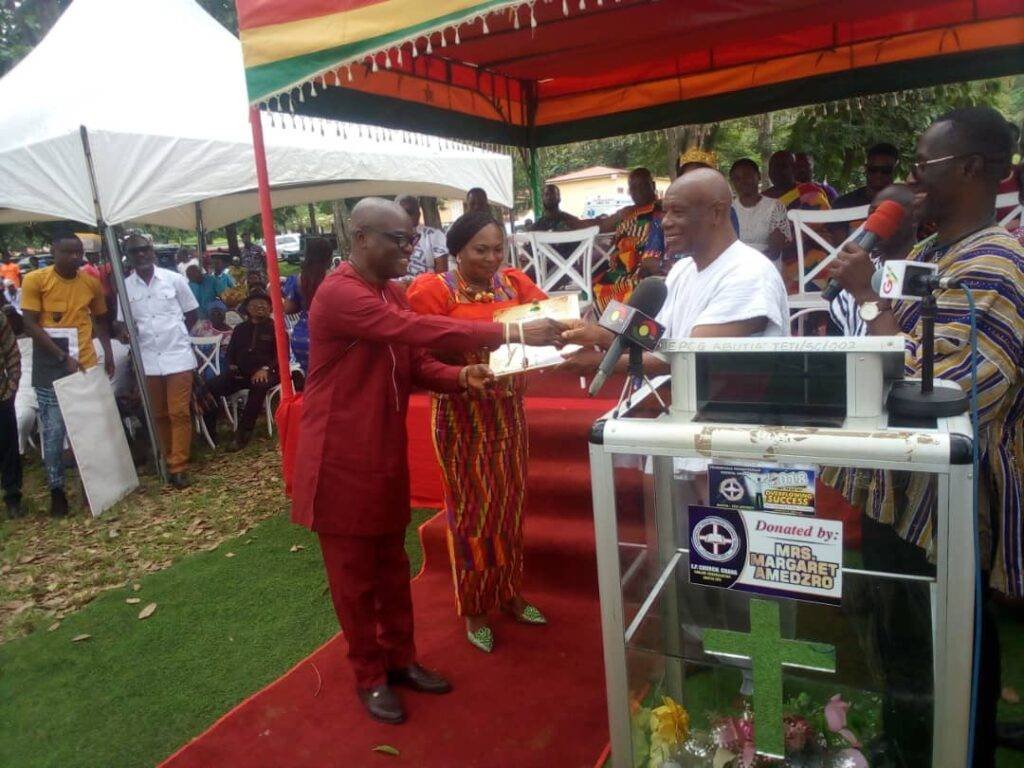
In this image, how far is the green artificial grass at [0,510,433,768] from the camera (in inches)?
117

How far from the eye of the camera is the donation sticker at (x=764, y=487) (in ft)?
4.90

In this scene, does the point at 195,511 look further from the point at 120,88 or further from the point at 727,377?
the point at 727,377

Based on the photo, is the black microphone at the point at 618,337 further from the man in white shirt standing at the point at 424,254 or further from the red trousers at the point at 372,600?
the man in white shirt standing at the point at 424,254

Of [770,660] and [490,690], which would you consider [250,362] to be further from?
[770,660]

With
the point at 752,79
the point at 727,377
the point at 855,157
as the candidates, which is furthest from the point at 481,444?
the point at 855,157

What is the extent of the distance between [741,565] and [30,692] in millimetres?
3441

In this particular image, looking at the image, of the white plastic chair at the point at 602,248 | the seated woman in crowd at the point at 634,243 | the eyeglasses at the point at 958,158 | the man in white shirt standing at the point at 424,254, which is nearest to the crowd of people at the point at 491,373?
the eyeglasses at the point at 958,158

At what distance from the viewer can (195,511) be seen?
545 cm

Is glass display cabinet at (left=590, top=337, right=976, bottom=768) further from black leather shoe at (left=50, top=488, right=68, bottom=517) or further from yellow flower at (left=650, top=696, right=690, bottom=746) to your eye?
black leather shoe at (left=50, top=488, right=68, bottom=517)

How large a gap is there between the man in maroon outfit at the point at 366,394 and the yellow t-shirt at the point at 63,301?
414cm

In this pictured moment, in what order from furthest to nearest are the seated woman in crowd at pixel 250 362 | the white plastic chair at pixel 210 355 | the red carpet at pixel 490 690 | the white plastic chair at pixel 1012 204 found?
the white plastic chair at pixel 210 355 → the seated woman in crowd at pixel 250 362 → the white plastic chair at pixel 1012 204 → the red carpet at pixel 490 690

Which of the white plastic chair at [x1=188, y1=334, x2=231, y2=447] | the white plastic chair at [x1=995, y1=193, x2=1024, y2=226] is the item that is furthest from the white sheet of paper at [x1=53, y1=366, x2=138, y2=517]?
the white plastic chair at [x1=995, y1=193, x2=1024, y2=226]

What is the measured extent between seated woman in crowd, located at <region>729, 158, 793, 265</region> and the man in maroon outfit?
133 inches

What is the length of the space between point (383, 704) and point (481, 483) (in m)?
0.95
